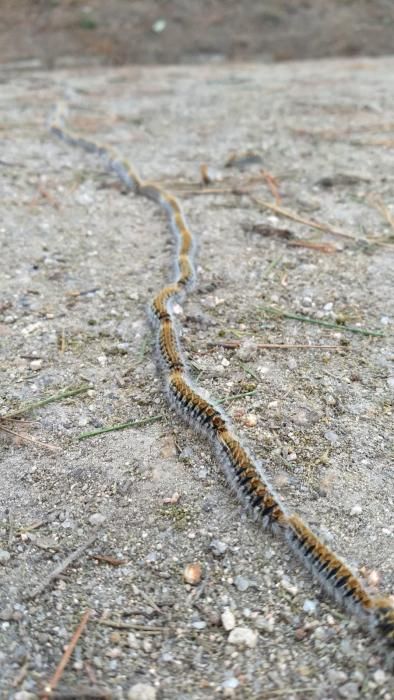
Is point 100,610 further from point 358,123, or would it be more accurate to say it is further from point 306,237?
point 358,123

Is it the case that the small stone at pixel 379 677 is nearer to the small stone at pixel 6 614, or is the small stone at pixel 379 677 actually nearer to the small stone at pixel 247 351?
the small stone at pixel 6 614

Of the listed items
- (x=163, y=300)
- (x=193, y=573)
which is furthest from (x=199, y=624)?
(x=163, y=300)

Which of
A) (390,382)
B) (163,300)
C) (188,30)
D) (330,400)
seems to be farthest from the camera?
(188,30)

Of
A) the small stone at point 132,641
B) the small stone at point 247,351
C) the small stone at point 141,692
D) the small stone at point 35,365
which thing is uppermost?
the small stone at point 35,365

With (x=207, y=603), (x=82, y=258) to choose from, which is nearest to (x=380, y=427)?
(x=207, y=603)

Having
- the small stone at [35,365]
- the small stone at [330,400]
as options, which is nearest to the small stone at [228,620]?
the small stone at [330,400]

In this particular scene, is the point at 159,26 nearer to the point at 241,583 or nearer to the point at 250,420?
the point at 250,420

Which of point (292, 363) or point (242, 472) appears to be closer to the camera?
point (242, 472)

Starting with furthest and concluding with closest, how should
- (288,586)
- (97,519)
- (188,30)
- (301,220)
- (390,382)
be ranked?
(188,30), (301,220), (390,382), (97,519), (288,586)
